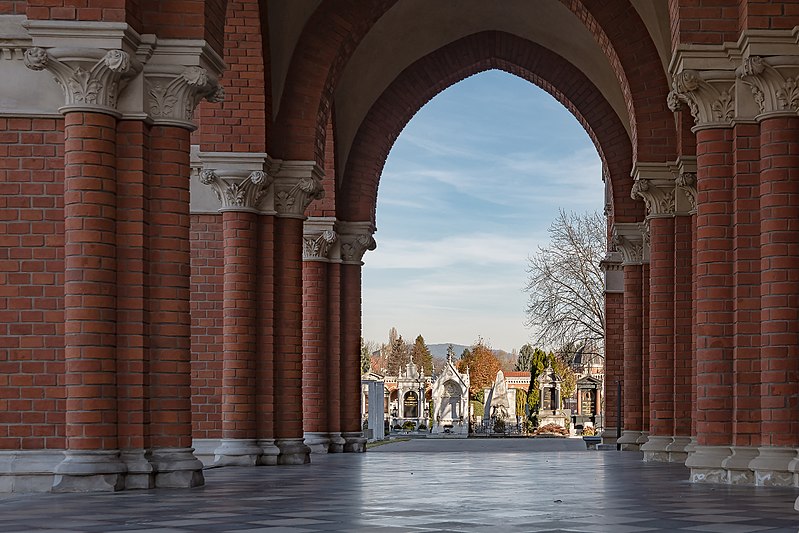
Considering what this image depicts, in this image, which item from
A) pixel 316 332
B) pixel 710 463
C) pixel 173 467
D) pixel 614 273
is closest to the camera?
pixel 173 467

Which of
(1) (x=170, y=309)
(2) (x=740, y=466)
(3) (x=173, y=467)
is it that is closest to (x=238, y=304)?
(1) (x=170, y=309)

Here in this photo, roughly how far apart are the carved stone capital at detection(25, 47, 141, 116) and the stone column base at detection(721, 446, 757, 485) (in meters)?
7.05

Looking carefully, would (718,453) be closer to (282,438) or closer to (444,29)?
(282,438)

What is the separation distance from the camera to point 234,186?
1820cm

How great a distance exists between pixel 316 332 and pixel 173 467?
13.4 meters

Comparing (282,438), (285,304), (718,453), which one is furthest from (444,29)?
(718,453)

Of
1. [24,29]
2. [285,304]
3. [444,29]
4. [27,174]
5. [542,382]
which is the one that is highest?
[444,29]

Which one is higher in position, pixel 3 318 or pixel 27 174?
Answer: pixel 27 174

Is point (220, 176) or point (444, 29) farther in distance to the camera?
point (444, 29)

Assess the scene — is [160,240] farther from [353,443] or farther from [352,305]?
[352,305]

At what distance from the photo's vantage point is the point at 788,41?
12.3 m

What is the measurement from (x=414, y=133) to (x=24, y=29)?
2028 inches

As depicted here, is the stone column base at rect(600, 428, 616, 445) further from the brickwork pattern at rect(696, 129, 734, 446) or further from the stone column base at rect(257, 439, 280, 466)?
the brickwork pattern at rect(696, 129, 734, 446)

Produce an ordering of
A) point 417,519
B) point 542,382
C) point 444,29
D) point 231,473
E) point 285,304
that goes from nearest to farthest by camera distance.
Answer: point 417,519 → point 231,473 → point 285,304 → point 444,29 → point 542,382
